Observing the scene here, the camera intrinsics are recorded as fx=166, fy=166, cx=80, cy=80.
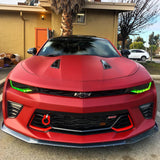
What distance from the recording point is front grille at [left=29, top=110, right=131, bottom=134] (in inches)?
67.8

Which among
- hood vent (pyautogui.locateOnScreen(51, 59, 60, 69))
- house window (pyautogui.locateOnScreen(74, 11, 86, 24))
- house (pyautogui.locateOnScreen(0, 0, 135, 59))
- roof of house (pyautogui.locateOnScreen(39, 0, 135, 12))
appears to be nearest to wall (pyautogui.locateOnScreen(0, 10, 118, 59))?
house (pyautogui.locateOnScreen(0, 0, 135, 59))

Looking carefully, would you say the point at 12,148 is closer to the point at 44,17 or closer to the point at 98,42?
the point at 98,42

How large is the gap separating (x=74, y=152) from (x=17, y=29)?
10.6m

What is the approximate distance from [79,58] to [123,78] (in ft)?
2.63

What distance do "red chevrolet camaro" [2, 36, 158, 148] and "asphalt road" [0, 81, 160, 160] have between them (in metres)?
0.24

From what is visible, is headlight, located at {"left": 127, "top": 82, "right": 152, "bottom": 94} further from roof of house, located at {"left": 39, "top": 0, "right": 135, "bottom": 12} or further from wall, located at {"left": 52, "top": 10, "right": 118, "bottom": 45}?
wall, located at {"left": 52, "top": 10, "right": 118, "bottom": 45}

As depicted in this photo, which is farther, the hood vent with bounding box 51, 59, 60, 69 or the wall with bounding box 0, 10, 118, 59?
the wall with bounding box 0, 10, 118, 59

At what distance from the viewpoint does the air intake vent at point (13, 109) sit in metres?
1.82

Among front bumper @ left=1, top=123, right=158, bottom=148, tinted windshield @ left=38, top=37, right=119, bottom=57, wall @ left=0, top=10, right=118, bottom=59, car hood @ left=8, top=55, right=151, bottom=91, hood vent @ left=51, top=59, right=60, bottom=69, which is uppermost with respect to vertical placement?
wall @ left=0, top=10, right=118, bottom=59

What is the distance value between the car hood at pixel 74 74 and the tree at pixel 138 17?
12852 millimetres

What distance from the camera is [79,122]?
68.0 inches

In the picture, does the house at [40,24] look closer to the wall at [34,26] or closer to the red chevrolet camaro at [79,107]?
the wall at [34,26]

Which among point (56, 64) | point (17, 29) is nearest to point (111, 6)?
point (17, 29)

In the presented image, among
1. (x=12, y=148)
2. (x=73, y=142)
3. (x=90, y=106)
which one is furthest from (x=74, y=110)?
(x=12, y=148)
